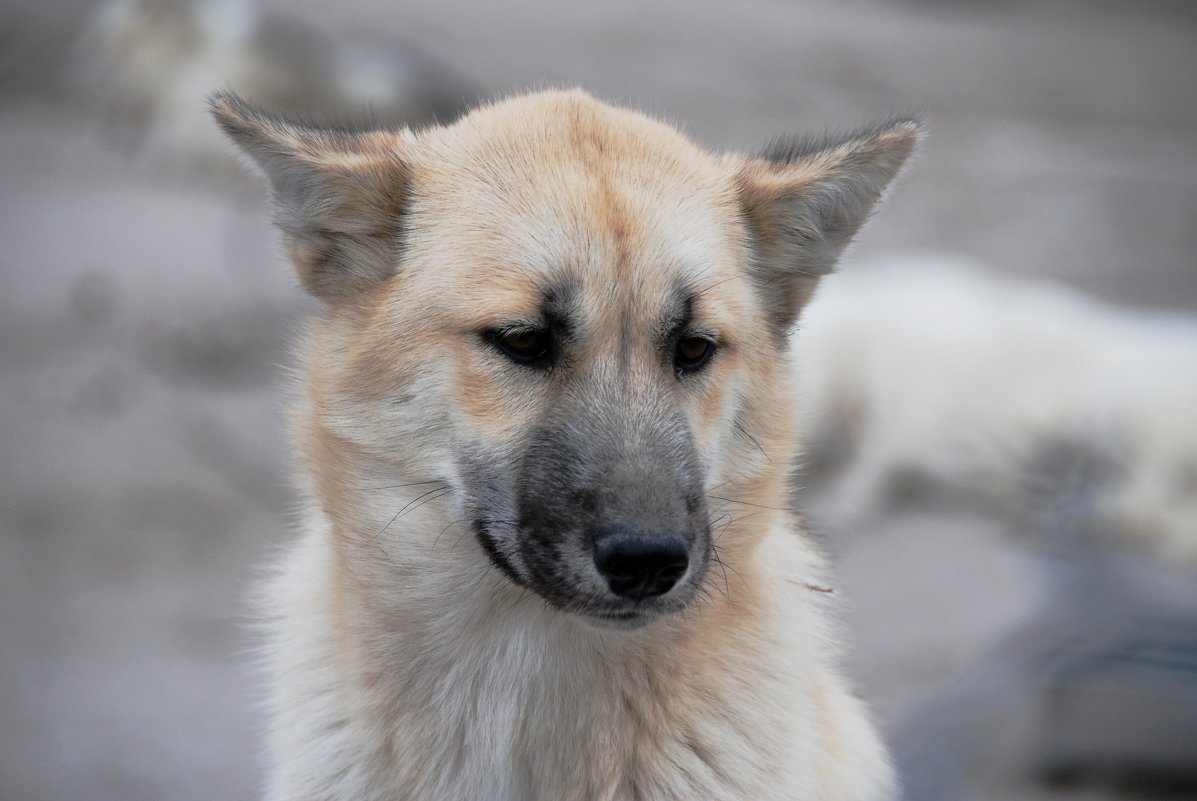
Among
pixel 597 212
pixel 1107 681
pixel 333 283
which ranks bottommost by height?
pixel 1107 681

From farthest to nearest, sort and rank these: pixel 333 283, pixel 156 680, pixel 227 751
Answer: pixel 156 680 → pixel 227 751 → pixel 333 283

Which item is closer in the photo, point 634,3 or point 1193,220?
point 1193,220

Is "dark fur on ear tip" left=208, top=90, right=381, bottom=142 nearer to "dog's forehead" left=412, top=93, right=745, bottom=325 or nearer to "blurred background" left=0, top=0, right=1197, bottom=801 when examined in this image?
"dog's forehead" left=412, top=93, right=745, bottom=325

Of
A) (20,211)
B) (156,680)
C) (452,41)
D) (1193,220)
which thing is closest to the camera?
(156,680)

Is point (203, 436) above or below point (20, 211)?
below

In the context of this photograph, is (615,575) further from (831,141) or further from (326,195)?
(831,141)

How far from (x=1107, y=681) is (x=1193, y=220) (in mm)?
10053

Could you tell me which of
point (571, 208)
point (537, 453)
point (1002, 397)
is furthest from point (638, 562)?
point (1002, 397)

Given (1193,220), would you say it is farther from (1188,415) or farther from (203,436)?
(203,436)

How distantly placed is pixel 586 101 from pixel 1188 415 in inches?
203

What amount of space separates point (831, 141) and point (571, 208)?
832 millimetres

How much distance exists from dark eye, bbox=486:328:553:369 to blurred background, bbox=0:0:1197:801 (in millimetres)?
832

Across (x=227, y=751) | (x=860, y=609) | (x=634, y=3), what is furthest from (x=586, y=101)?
(x=634, y=3)

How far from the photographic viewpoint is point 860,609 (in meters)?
6.13
